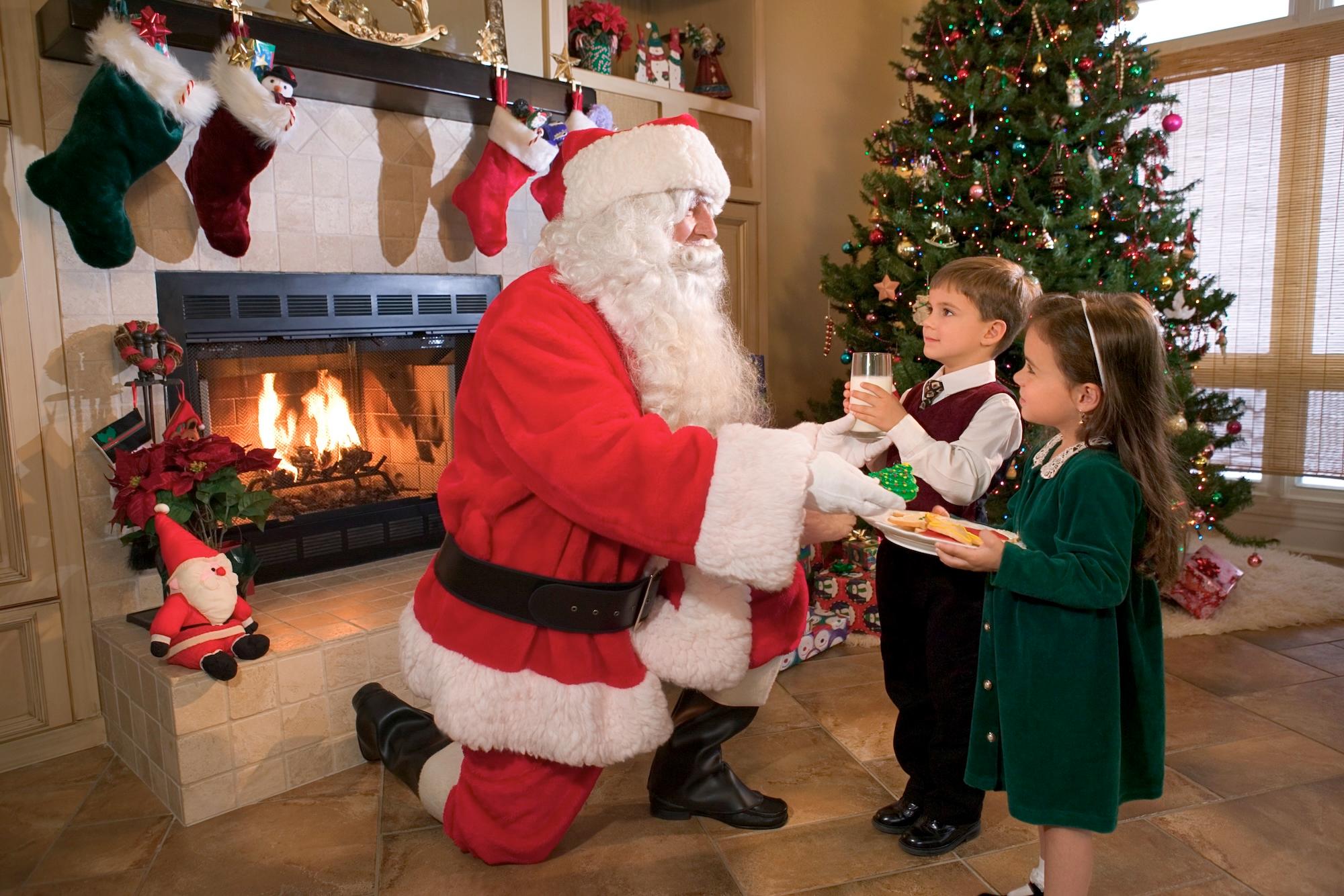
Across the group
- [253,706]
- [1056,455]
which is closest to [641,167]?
[1056,455]

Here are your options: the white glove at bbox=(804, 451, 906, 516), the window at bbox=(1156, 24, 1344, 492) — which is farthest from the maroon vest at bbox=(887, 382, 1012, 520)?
the window at bbox=(1156, 24, 1344, 492)

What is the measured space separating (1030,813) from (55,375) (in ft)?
8.51

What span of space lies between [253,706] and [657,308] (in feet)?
4.77

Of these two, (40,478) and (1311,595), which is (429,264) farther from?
(1311,595)

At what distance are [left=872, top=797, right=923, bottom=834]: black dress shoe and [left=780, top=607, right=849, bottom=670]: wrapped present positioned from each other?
39.6 inches

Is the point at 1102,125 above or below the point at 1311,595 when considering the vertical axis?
above

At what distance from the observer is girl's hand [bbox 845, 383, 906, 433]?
6.32ft

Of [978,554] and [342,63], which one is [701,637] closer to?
[978,554]

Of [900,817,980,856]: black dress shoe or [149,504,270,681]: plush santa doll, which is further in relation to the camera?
[149,504,270,681]: plush santa doll

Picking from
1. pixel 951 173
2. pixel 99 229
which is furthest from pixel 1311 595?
pixel 99 229

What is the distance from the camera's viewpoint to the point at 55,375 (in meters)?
2.53

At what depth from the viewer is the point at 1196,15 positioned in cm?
492

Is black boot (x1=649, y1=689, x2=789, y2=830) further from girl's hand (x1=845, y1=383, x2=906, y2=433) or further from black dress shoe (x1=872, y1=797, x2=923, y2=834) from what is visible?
girl's hand (x1=845, y1=383, x2=906, y2=433)

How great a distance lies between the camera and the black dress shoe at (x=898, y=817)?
7.05 ft
